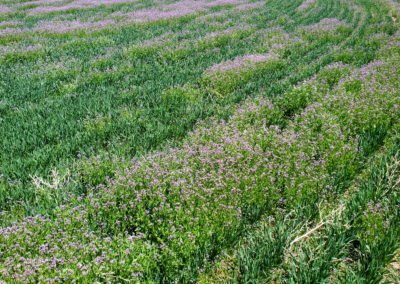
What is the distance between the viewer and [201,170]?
5.44 metres

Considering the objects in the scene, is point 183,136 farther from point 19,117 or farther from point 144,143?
point 19,117

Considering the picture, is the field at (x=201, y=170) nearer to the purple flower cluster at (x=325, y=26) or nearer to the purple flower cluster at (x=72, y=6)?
the purple flower cluster at (x=325, y=26)

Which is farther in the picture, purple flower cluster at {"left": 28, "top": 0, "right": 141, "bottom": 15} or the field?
purple flower cluster at {"left": 28, "top": 0, "right": 141, "bottom": 15}

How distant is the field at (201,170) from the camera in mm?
3957

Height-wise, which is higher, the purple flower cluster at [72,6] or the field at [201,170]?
the purple flower cluster at [72,6]

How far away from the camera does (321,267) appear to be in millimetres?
3850

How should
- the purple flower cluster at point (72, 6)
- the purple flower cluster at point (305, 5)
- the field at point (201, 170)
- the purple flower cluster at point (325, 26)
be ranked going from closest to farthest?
the field at point (201, 170) < the purple flower cluster at point (325, 26) < the purple flower cluster at point (305, 5) < the purple flower cluster at point (72, 6)

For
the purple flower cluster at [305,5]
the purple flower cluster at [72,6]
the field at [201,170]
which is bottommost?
the field at [201,170]

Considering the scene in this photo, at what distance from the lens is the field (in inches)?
156

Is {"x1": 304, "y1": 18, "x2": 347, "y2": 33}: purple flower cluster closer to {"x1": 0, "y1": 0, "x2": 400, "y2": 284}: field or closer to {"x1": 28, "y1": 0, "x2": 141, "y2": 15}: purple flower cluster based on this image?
{"x1": 0, "y1": 0, "x2": 400, "y2": 284}: field

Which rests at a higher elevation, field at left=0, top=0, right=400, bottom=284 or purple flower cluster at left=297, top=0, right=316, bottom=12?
purple flower cluster at left=297, top=0, right=316, bottom=12

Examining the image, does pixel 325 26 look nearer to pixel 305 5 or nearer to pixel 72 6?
pixel 305 5

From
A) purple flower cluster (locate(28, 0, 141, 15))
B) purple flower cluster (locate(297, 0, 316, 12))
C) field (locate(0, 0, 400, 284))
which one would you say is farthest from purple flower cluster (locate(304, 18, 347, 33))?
purple flower cluster (locate(28, 0, 141, 15))

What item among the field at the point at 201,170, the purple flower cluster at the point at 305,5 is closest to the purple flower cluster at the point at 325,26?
the field at the point at 201,170
